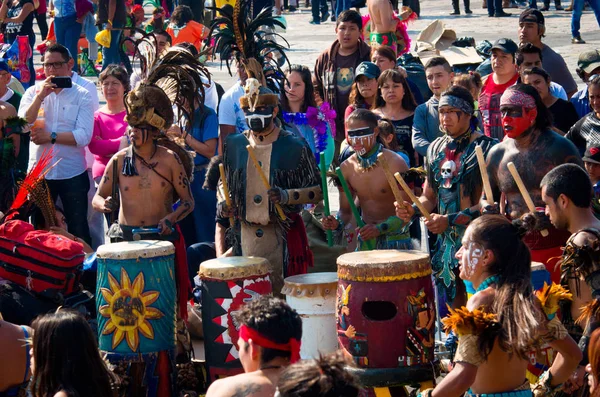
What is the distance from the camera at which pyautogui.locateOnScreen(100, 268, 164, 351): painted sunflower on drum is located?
653 centimetres

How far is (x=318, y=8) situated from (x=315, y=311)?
1433 centimetres

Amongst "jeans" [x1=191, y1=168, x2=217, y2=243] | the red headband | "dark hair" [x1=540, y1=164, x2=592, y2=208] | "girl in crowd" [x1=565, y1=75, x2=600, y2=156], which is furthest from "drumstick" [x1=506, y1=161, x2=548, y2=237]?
"jeans" [x1=191, y1=168, x2=217, y2=243]

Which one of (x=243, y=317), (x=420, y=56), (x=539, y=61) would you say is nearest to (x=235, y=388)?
(x=243, y=317)

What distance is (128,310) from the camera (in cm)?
654

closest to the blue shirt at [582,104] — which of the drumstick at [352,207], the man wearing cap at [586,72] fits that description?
the man wearing cap at [586,72]

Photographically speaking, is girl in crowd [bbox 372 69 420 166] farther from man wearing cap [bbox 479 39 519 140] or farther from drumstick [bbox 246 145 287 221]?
drumstick [bbox 246 145 287 221]

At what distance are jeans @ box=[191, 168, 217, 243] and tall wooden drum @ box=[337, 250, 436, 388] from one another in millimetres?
2933

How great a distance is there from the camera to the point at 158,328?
21.7 feet

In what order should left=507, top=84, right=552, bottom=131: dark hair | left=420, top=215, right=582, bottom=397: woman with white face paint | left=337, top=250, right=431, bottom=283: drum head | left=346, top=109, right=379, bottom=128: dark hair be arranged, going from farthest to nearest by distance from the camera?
left=346, top=109, right=379, bottom=128: dark hair, left=507, top=84, right=552, bottom=131: dark hair, left=337, top=250, right=431, bottom=283: drum head, left=420, top=215, right=582, bottom=397: woman with white face paint

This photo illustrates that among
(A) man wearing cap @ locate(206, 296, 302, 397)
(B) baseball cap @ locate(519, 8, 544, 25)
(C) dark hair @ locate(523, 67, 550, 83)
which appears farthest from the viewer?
(B) baseball cap @ locate(519, 8, 544, 25)

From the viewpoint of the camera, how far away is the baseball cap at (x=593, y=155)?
7262mm

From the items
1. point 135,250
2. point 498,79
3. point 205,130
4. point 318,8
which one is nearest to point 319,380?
point 135,250

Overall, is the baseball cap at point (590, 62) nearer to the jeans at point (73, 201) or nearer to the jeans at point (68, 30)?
the jeans at point (73, 201)

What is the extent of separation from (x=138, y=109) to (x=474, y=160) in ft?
7.28
